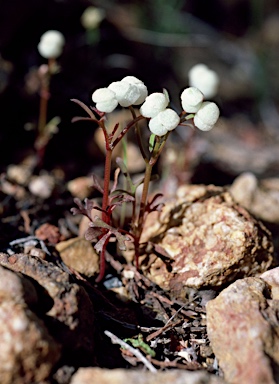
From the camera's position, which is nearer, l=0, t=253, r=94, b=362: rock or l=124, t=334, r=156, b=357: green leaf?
l=0, t=253, r=94, b=362: rock

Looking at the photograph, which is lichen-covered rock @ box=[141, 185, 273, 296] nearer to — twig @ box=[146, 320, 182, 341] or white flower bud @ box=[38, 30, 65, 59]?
twig @ box=[146, 320, 182, 341]

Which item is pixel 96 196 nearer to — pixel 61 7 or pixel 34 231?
pixel 34 231

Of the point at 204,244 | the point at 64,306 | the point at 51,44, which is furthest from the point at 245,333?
the point at 51,44

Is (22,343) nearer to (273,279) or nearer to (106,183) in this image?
(106,183)

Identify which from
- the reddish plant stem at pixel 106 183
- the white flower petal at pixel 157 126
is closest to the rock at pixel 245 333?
the reddish plant stem at pixel 106 183

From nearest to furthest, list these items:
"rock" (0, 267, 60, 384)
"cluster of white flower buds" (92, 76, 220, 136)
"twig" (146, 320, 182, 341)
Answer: "rock" (0, 267, 60, 384) < "cluster of white flower buds" (92, 76, 220, 136) < "twig" (146, 320, 182, 341)

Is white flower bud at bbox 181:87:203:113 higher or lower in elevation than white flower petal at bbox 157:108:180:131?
higher

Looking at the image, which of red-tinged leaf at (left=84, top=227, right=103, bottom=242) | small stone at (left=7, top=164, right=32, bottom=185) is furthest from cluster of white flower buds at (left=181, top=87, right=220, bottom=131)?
small stone at (left=7, top=164, right=32, bottom=185)
